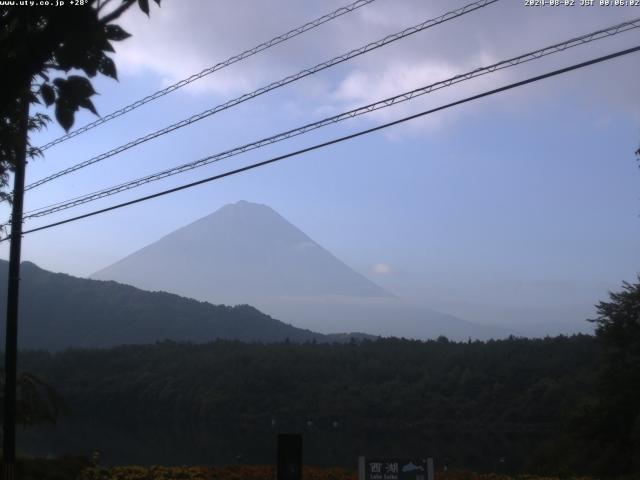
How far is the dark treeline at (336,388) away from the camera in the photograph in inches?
2470

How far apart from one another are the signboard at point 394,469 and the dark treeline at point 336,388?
40.8 metres

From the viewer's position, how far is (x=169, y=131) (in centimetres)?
1527

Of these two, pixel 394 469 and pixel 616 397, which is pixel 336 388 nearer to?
pixel 616 397

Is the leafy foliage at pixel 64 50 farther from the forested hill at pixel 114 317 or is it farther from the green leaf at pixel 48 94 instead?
the forested hill at pixel 114 317

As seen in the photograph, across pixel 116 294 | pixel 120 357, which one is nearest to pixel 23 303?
pixel 116 294

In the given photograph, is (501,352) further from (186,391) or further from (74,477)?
(74,477)

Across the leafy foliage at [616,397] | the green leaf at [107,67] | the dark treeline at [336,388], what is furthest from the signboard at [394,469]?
the dark treeline at [336,388]

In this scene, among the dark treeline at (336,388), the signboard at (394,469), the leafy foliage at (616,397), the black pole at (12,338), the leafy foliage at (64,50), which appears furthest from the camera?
the dark treeline at (336,388)

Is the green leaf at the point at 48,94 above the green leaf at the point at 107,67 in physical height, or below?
below

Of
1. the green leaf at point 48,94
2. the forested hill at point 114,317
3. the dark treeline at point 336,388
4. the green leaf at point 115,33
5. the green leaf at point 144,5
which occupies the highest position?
the forested hill at point 114,317

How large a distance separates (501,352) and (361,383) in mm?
14191

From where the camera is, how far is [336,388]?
273ft

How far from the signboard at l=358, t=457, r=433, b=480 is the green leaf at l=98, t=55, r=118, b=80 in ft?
19.9

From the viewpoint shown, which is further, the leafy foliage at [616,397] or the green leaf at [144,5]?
the leafy foliage at [616,397]
